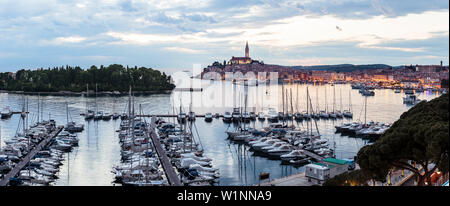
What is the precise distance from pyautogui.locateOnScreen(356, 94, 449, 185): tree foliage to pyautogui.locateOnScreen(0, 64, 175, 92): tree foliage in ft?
107

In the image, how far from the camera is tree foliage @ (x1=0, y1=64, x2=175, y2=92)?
3522 centimetres

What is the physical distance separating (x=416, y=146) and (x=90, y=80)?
34.9 metres

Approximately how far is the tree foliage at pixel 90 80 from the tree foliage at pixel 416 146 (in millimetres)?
32665

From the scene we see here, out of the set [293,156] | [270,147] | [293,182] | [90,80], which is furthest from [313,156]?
[90,80]

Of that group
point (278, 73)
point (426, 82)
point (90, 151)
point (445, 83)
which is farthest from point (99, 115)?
point (278, 73)

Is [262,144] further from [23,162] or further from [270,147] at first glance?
[23,162]

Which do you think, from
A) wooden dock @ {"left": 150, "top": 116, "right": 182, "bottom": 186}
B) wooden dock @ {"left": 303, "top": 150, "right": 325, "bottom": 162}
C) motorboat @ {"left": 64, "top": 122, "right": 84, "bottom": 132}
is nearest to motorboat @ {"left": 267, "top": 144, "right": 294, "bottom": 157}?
wooden dock @ {"left": 303, "top": 150, "right": 325, "bottom": 162}

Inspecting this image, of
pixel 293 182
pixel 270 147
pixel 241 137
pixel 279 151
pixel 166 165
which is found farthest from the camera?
pixel 241 137

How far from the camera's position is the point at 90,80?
36.0 m

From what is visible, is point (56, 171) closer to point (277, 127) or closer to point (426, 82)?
point (277, 127)

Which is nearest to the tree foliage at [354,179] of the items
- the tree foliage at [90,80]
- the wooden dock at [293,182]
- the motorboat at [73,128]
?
the wooden dock at [293,182]

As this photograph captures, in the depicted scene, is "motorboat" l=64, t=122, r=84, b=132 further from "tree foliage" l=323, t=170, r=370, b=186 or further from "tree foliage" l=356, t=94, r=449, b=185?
Result: "tree foliage" l=356, t=94, r=449, b=185
